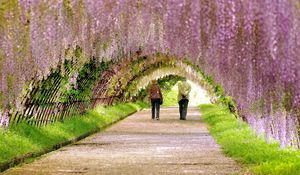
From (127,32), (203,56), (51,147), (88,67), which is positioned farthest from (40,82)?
(203,56)

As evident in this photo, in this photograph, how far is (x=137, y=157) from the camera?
1692 centimetres

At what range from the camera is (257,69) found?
712 cm

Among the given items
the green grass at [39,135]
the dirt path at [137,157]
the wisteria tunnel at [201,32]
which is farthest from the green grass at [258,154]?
the green grass at [39,135]

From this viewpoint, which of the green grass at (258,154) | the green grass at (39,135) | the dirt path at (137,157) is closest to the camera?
the green grass at (258,154)

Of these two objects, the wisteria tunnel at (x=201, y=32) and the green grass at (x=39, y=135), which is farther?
the green grass at (x=39, y=135)

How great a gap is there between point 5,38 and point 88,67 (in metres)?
21.6

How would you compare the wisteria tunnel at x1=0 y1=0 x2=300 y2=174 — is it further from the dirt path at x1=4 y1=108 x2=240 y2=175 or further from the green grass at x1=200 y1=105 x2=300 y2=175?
the dirt path at x1=4 y1=108 x2=240 y2=175

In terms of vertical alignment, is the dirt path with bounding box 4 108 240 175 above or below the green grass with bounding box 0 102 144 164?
below

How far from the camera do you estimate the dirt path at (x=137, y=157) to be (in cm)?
1417

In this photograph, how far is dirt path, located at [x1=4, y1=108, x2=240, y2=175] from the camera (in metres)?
14.2

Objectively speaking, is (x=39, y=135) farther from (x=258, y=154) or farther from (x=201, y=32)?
(x=201, y=32)

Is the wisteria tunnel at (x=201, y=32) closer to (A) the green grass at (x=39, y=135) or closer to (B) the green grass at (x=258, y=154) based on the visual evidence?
(B) the green grass at (x=258, y=154)

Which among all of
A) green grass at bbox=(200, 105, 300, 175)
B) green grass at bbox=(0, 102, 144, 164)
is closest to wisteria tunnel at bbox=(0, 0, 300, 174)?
green grass at bbox=(200, 105, 300, 175)

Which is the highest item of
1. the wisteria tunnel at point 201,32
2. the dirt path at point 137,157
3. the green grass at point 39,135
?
the wisteria tunnel at point 201,32
